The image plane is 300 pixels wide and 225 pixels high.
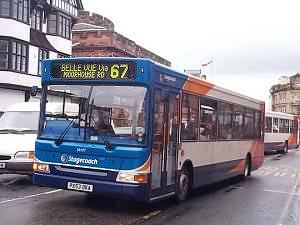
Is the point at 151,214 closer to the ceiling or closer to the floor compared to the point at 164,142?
closer to the floor

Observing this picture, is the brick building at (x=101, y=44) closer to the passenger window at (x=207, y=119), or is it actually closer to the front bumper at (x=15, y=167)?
the passenger window at (x=207, y=119)

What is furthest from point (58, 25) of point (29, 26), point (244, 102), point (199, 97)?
point (199, 97)

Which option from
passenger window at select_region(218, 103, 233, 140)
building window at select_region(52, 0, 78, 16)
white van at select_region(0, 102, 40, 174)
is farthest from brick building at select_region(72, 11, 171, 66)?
passenger window at select_region(218, 103, 233, 140)

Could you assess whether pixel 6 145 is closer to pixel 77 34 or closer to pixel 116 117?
pixel 116 117

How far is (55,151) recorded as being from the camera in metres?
10.4

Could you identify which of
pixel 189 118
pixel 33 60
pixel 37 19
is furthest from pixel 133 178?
pixel 37 19

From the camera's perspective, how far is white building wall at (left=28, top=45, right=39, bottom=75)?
39.3 metres

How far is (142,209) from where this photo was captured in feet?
35.0

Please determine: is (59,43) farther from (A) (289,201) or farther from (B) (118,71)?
(B) (118,71)

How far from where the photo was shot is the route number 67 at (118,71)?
33.0 feet

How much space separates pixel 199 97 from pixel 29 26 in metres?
28.8

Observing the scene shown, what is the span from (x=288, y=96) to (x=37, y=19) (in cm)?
9542

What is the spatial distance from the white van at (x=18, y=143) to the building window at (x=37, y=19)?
2716 centimetres

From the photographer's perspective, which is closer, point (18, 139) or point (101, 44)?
point (18, 139)
